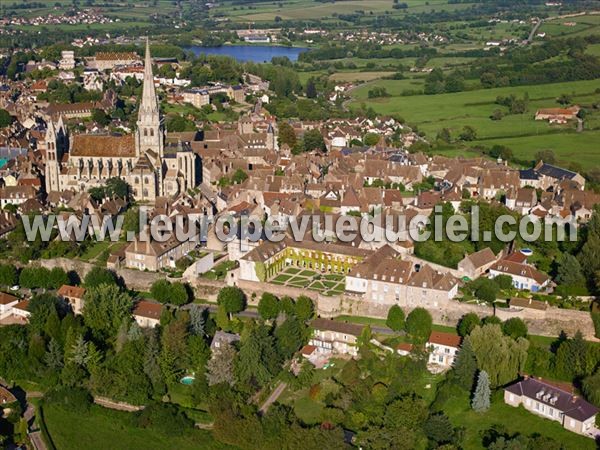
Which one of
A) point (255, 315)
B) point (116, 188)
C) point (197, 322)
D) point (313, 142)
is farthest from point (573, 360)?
point (313, 142)

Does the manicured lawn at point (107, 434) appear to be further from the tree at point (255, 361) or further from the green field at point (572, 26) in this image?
the green field at point (572, 26)

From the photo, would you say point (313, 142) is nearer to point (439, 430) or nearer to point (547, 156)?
point (547, 156)

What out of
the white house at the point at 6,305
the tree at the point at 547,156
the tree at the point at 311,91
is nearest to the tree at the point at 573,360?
the white house at the point at 6,305

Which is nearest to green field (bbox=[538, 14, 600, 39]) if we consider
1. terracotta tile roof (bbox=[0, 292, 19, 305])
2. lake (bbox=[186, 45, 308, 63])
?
lake (bbox=[186, 45, 308, 63])

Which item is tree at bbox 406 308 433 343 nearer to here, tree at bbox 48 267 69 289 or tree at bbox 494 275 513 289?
tree at bbox 494 275 513 289

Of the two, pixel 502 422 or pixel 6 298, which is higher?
pixel 6 298

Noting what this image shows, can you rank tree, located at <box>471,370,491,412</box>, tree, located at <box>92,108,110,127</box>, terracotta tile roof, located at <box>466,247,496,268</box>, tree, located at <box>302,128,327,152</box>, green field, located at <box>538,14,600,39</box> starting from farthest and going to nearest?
green field, located at <box>538,14,600,39</box>, tree, located at <box>92,108,110,127</box>, tree, located at <box>302,128,327,152</box>, terracotta tile roof, located at <box>466,247,496,268</box>, tree, located at <box>471,370,491,412</box>
